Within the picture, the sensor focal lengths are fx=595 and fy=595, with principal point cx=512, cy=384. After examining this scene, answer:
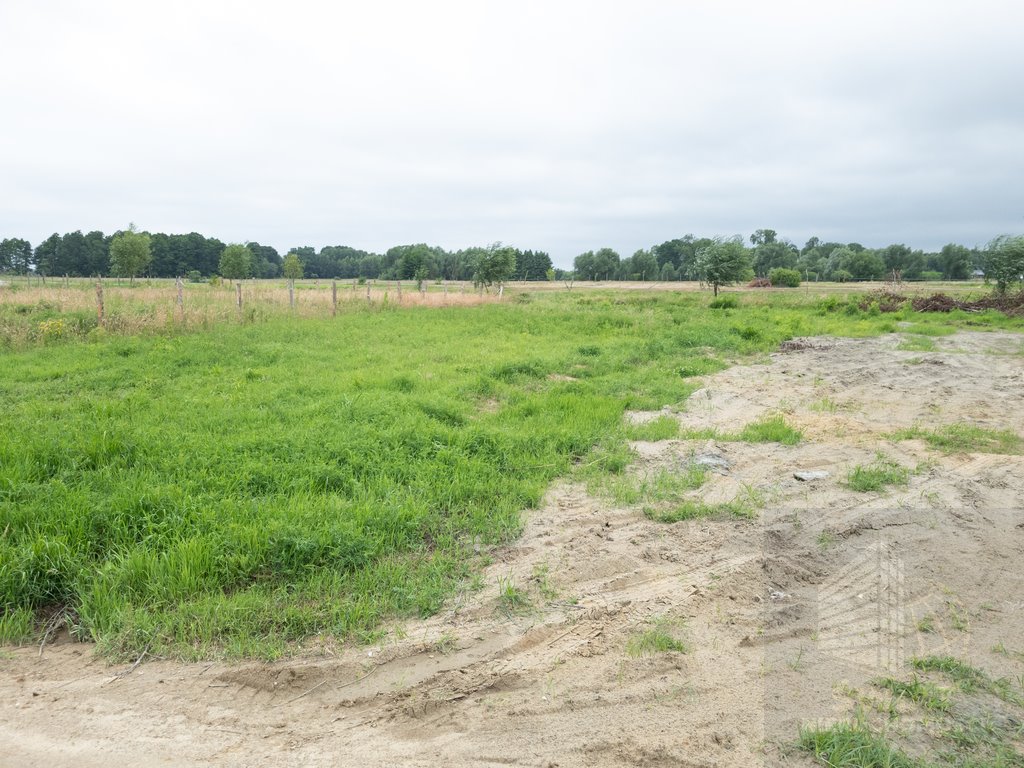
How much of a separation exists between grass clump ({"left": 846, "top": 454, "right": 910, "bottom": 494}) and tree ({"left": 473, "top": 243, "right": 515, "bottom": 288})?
3733cm

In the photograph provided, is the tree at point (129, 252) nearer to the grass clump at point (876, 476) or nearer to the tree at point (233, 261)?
the tree at point (233, 261)

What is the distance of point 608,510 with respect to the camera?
17.3ft

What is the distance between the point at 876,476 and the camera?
19.2ft

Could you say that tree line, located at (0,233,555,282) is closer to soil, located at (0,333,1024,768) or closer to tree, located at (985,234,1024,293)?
tree, located at (985,234,1024,293)

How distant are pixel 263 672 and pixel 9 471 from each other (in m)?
3.59

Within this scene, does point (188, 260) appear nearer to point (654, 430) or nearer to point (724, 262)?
point (724, 262)

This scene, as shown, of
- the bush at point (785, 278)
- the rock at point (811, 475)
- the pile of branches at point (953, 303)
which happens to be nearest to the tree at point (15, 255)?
the bush at point (785, 278)

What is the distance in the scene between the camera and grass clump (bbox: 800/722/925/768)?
2514 millimetres

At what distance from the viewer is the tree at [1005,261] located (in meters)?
26.0

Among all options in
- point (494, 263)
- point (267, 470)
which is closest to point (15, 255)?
point (494, 263)

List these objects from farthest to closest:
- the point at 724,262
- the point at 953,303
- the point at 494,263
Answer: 1. the point at 494,263
2. the point at 724,262
3. the point at 953,303

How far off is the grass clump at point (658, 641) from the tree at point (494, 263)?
1563 inches

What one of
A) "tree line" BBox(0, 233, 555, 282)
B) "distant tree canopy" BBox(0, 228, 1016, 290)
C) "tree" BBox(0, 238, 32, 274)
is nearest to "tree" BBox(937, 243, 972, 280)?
"distant tree canopy" BBox(0, 228, 1016, 290)

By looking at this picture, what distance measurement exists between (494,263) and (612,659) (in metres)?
40.1
